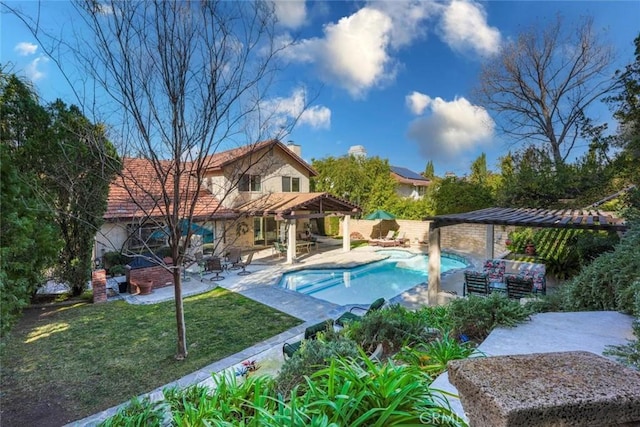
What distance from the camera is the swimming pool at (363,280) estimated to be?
45.6ft

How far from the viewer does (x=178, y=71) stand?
6.25 metres

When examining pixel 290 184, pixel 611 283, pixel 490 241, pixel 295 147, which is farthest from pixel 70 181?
pixel 295 147

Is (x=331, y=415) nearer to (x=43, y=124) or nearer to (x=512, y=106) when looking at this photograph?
(x=43, y=124)

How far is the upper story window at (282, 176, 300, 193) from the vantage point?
23.9m

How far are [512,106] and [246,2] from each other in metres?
24.6

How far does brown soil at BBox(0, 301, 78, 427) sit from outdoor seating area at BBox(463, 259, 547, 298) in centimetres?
1052

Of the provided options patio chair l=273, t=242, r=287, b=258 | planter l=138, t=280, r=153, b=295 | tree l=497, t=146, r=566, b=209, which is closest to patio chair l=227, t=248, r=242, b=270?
patio chair l=273, t=242, r=287, b=258

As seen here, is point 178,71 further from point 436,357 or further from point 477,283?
point 477,283

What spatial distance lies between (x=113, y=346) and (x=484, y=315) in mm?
8304

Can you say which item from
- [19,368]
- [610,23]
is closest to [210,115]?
[19,368]

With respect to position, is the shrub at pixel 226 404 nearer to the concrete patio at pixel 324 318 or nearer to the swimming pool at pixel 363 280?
the concrete patio at pixel 324 318

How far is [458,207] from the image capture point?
22312 mm

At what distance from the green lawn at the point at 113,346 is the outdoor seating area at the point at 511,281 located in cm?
616

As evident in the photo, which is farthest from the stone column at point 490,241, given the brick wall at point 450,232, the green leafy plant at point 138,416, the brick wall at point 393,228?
the green leafy plant at point 138,416
